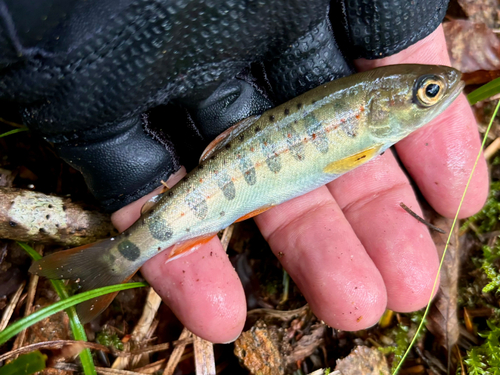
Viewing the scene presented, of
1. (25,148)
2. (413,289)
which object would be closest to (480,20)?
(413,289)

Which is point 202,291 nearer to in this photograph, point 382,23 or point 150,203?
point 150,203

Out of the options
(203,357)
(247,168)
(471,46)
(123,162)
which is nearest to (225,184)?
(247,168)

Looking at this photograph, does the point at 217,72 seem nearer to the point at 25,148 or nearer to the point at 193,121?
the point at 193,121

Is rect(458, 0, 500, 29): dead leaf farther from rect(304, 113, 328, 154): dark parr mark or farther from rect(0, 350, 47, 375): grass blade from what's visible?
rect(0, 350, 47, 375): grass blade

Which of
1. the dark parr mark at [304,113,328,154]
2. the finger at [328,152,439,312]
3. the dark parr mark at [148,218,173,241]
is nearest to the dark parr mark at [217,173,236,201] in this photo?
the dark parr mark at [148,218,173,241]

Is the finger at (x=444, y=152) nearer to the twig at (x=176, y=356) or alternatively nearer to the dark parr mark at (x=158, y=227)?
the dark parr mark at (x=158, y=227)

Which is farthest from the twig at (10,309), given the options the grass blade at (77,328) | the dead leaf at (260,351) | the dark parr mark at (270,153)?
the dark parr mark at (270,153)
